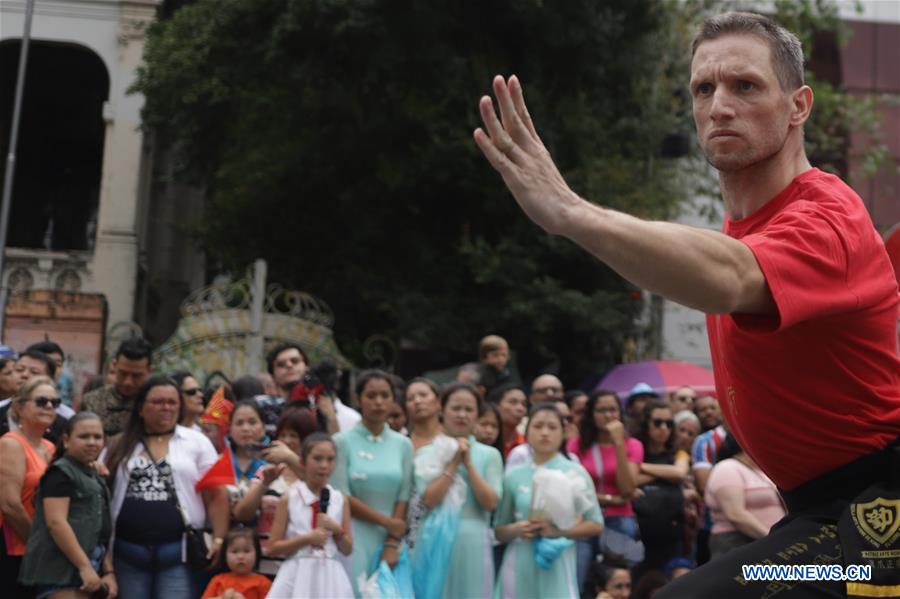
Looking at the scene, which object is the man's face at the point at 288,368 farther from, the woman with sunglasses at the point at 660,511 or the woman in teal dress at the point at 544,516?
the woman with sunglasses at the point at 660,511

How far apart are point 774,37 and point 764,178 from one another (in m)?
0.36

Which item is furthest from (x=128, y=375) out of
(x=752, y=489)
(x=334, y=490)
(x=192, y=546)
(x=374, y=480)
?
(x=752, y=489)

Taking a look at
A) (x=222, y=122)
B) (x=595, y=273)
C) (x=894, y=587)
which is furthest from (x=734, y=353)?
(x=222, y=122)

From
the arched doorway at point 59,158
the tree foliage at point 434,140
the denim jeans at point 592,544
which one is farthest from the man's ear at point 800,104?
the arched doorway at point 59,158

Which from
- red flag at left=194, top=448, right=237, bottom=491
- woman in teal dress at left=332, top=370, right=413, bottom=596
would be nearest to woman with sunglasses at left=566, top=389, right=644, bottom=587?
woman in teal dress at left=332, top=370, right=413, bottom=596

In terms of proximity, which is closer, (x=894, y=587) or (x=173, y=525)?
(x=894, y=587)

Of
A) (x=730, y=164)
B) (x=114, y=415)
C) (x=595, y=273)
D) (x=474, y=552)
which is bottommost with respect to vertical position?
(x=474, y=552)

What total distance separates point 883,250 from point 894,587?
2.57ft

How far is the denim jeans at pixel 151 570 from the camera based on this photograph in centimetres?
758

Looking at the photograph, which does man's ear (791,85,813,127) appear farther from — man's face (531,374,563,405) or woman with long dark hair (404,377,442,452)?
man's face (531,374,563,405)

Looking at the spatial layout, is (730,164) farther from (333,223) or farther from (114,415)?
(333,223)

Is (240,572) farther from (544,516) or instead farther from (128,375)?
(544,516)

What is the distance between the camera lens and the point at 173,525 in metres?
7.63

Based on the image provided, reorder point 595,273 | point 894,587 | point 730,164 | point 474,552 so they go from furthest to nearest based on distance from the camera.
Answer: point 595,273 → point 474,552 → point 730,164 → point 894,587
